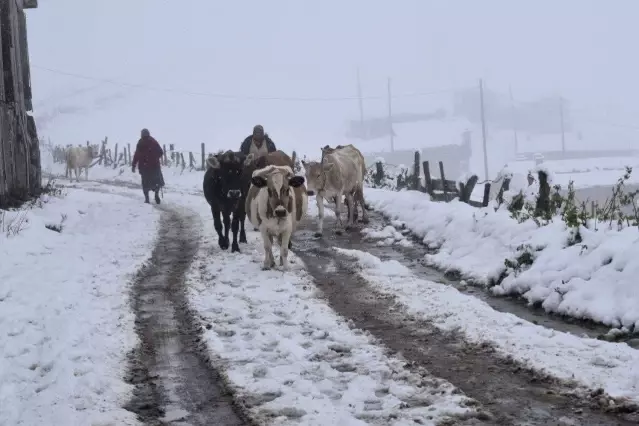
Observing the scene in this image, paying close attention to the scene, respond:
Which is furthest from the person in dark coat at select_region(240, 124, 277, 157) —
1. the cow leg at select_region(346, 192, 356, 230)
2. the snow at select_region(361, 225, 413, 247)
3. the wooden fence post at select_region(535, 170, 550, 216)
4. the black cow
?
the wooden fence post at select_region(535, 170, 550, 216)

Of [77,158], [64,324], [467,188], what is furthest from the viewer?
[77,158]

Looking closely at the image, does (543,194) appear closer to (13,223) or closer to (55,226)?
(13,223)

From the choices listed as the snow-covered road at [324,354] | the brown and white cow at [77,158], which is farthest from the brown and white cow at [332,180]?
the brown and white cow at [77,158]

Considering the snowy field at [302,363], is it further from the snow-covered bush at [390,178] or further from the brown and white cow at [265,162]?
the snow-covered bush at [390,178]

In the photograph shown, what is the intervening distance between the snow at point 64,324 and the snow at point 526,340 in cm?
289

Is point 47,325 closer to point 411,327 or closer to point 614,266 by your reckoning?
point 411,327

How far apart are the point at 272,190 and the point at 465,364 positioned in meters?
4.41

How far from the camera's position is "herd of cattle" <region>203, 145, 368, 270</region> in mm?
9109

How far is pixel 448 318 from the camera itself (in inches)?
256

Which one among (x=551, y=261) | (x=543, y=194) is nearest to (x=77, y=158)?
(x=543, y=194)

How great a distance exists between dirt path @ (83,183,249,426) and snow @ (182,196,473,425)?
149 millimetres

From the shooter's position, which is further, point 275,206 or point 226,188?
point 226,188

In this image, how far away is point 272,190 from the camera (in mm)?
8984

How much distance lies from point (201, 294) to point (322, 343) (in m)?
2.41
